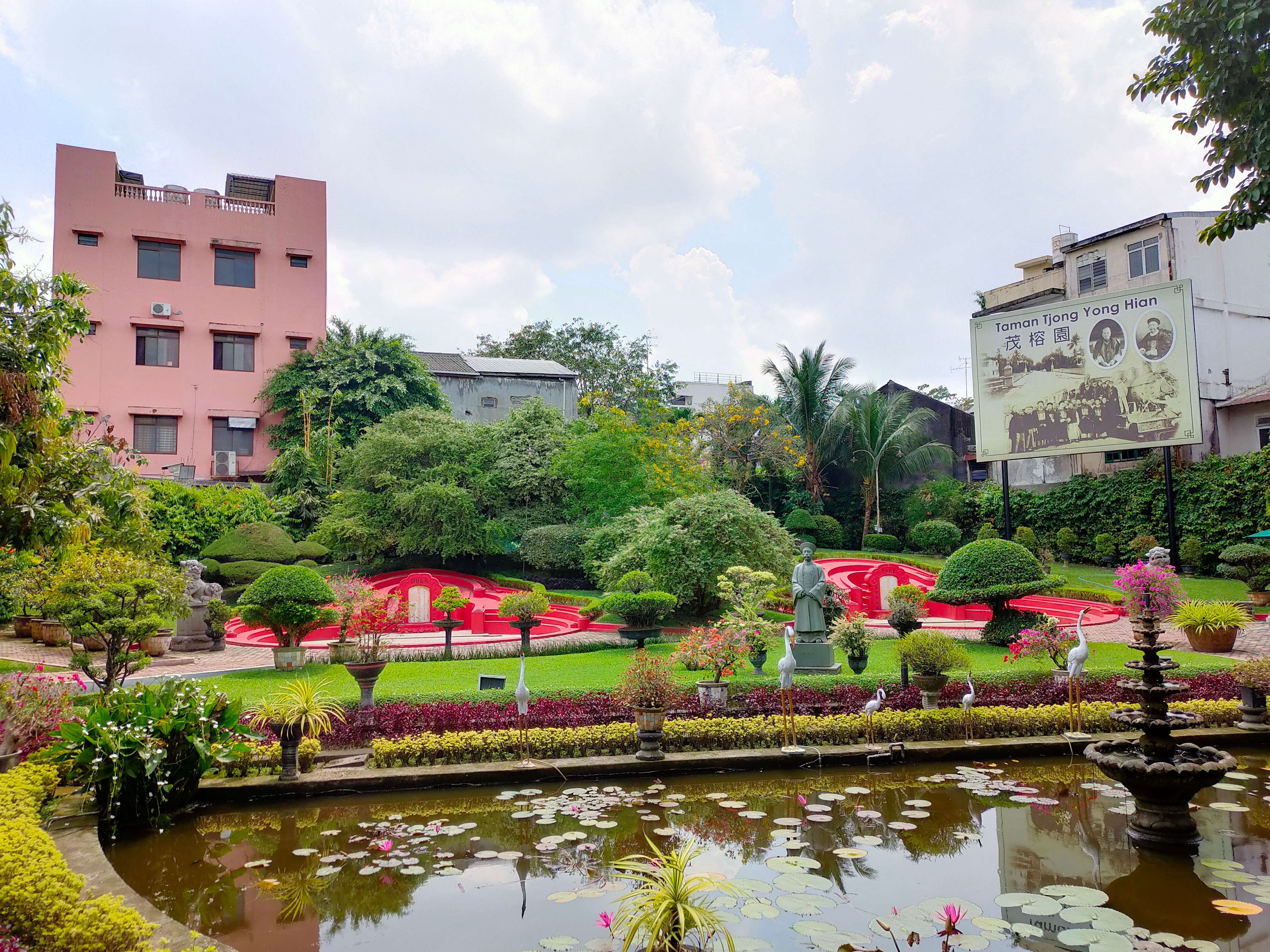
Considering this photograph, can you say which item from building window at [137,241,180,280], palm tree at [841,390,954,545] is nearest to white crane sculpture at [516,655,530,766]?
palm tree at [841,390,954,545]

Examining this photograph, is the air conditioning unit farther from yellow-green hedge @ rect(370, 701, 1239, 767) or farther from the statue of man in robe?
yellow-green hedge @ rect(370, 701, 1239, 767)

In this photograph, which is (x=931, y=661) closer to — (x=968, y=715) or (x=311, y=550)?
(x=968, y=715)

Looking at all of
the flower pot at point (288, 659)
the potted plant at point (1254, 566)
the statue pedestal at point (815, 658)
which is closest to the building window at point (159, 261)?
the flower pot at point (288, 659)

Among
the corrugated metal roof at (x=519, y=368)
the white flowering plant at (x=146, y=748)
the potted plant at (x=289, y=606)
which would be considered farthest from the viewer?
the corrugated metal roof at (x=519, y=368)

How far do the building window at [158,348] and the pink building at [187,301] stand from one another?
0.12 ft

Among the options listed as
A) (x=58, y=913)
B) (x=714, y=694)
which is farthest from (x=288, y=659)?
(x=58, y=913)

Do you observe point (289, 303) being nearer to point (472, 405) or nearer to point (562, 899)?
point (472, 405)

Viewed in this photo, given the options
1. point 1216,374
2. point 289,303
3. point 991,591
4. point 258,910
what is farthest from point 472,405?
point 258,910

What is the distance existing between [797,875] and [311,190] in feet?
93.3

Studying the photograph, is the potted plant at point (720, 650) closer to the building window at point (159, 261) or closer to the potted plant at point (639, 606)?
the potted plant at point (639, 606)

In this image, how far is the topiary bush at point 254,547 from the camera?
66.2ft

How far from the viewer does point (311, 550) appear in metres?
21.8

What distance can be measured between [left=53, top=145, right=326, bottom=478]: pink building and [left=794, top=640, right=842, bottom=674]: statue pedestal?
2117 centimetres

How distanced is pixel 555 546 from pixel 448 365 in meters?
14.3
